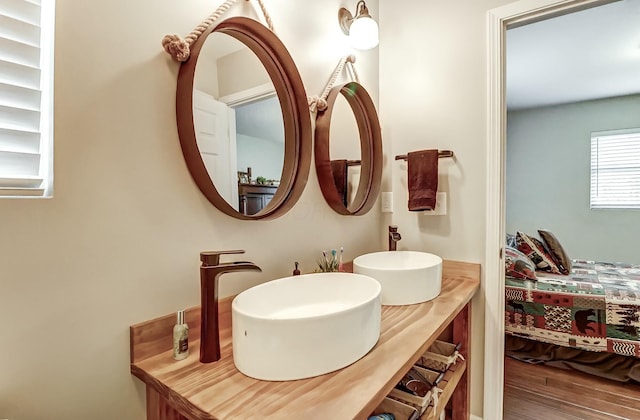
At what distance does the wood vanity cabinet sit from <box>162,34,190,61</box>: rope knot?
0.40m

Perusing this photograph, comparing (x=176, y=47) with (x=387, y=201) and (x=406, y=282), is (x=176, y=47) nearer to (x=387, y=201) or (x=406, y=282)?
(x=406, y=282)

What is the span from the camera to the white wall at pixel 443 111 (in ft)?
5.02

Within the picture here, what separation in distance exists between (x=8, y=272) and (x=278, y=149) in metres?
0.79

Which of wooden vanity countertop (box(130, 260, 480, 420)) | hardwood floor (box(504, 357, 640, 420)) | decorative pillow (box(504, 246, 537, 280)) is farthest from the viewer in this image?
decorative pillow (box(504, 246, 537, 280))

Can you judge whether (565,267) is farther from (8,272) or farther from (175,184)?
(8,272)

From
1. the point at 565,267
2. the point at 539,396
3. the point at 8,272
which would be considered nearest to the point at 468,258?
the point at 539,396

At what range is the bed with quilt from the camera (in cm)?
209

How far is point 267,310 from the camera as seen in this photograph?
3.07 ft

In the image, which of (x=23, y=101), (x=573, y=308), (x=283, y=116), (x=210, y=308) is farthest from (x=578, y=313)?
(x=23, y=101)

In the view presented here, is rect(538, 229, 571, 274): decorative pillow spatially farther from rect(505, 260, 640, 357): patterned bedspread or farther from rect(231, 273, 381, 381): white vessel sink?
rect(231, 273, 381, 381): white vessel sink

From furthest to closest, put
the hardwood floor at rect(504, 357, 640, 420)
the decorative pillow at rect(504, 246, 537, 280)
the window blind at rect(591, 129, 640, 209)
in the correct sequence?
the window blind at rect(591, 129, 640, 209) < the decorative pillow at rect(504, 246, 537, 280) < the hardwood floor at rect(504, 357, 640, 420)

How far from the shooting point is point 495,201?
147cm

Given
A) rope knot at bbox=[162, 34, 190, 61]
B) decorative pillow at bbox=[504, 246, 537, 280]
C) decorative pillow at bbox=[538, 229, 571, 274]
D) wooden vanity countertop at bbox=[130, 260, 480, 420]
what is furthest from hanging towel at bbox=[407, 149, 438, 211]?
decorative pillow at bbox=[538, 229, 571, 274]

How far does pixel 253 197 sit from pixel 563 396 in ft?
7.60
